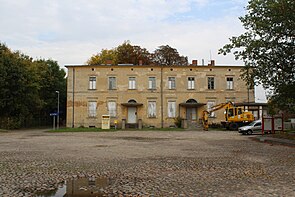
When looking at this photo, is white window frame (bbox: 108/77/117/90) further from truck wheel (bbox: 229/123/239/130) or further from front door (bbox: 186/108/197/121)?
truck wheel (bbox: 229/123/239/130)

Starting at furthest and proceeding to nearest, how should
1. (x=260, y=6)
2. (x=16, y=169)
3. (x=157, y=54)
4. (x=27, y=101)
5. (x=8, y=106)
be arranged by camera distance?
(x=157, y=54)
(x=27, y=101)
(x=8, y=106)
(x=260, y=6)
(x=16, y=169)

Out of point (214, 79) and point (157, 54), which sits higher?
point (157, 54)

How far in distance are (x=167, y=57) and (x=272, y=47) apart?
122 feet

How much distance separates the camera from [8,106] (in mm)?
42781

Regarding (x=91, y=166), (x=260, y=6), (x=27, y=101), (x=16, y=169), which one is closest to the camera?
(x=16, y=169)

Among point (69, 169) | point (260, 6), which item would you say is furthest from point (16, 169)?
point (260, 6)

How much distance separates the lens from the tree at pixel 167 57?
58500 millimetres

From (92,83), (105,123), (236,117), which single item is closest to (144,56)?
(92,83)

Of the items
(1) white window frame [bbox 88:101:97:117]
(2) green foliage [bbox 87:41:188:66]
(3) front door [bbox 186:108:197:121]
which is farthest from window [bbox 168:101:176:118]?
(2) green foliage [bbox 87:41:188:66]

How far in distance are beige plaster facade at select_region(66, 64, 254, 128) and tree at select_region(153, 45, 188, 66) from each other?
436 inches

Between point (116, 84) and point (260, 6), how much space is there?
28355mm

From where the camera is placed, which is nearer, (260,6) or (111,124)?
→ (260,6)

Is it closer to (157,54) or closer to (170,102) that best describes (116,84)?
(170,102)

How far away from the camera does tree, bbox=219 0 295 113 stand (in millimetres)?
20209
